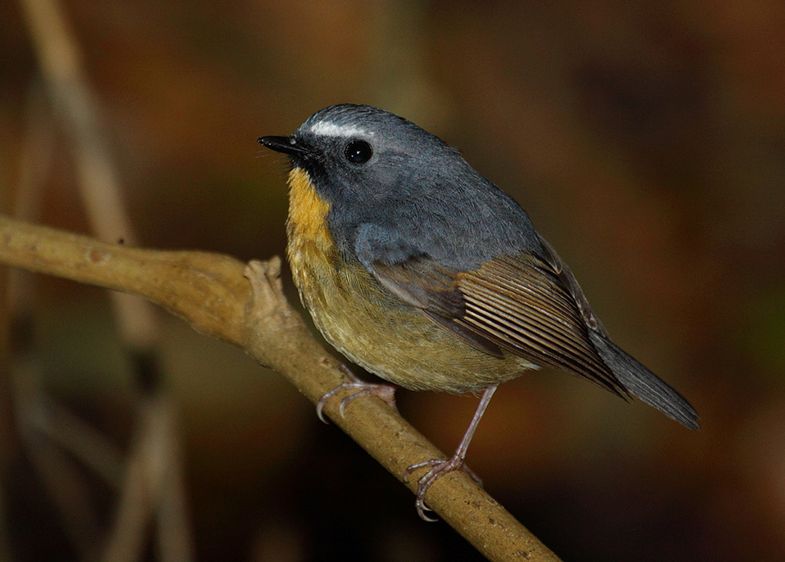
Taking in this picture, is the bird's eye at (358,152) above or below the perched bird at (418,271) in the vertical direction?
above

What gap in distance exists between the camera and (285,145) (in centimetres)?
394

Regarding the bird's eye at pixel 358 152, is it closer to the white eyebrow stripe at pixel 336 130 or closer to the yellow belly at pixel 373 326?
the white eyebrow stripe at pixel 336 130

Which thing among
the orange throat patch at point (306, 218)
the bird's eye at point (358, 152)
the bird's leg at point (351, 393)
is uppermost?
the bird's eye at point (358, 152)

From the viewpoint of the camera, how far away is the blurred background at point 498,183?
5711 millimetres

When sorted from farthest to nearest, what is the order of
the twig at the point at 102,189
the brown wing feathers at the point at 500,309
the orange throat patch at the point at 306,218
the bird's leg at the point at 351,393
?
the twig at the point at 102,189 < the orange throat patch at the point at 306,218 < the brown wing feathers at the point at 500,309 < the bird's leg at the point at 351,393

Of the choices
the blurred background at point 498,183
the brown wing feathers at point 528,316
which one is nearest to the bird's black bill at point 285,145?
the brown wing feathers at point 528,316

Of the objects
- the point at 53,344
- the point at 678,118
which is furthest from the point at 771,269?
the point at 53,344

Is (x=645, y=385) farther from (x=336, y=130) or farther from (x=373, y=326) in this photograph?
(x=336, y=130)

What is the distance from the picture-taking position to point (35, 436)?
4645mm

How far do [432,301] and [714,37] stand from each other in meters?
5.62

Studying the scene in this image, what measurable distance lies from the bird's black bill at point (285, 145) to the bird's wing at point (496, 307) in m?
0.44

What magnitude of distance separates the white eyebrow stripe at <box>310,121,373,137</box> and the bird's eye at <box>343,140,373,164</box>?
0.04 metres

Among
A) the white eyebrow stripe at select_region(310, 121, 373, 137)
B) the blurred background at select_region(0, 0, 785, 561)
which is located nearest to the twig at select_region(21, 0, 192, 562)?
the blurred background at select_region(0, 0, 785, 561)

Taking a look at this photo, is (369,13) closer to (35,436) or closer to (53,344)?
(53,344)
